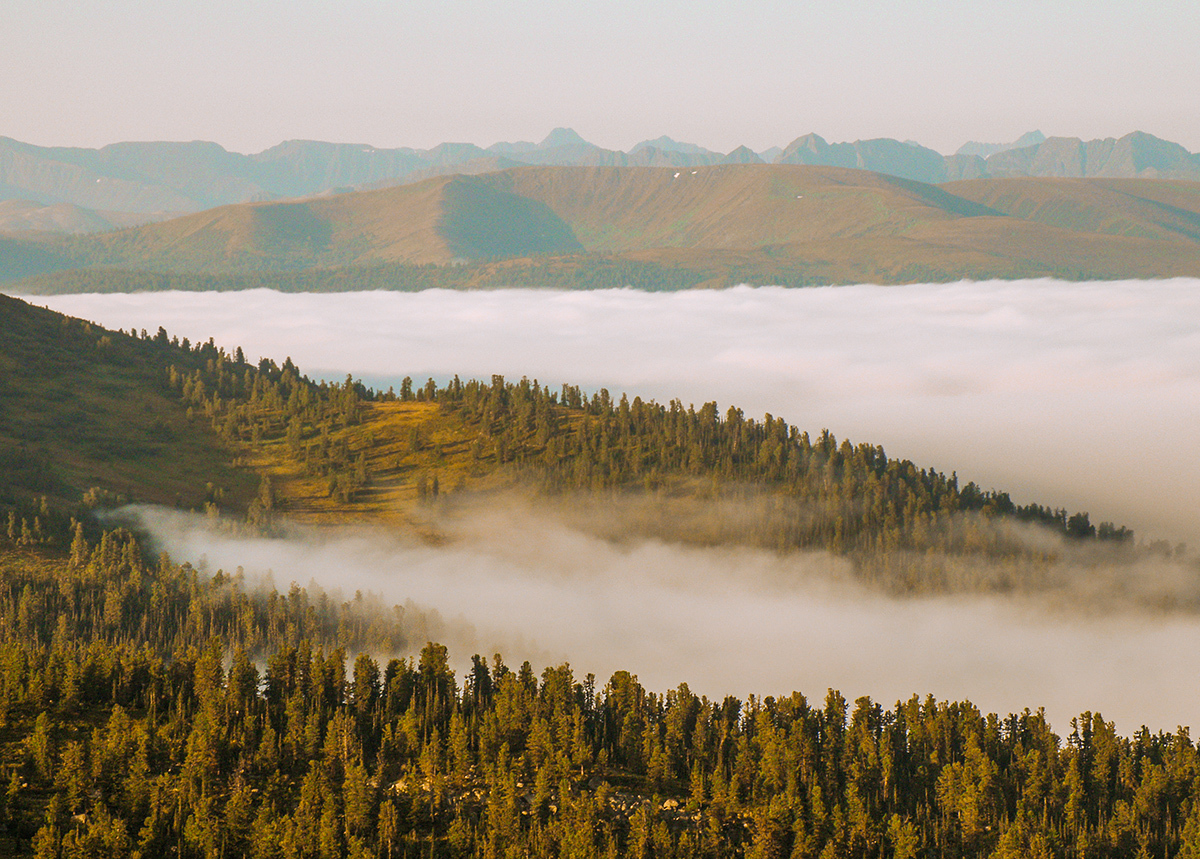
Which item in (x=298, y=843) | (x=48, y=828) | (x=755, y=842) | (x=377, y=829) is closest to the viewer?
(x=48, y=828)

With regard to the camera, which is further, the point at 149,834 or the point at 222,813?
the point at 222,813

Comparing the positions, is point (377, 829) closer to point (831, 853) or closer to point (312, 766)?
point (312, 766)

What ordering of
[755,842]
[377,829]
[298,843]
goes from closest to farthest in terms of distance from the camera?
[298,843] < [377,829] < [755,842]

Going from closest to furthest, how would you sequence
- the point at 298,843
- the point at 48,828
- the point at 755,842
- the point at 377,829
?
the point at 48,828
the point at 298,843
the point at 377,829
the point at 755,842

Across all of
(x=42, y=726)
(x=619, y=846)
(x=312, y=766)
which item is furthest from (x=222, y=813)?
(x=619, y=846)

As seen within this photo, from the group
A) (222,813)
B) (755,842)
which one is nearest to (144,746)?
(222,813)

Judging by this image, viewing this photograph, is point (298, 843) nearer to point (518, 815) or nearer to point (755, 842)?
point (518, 815)

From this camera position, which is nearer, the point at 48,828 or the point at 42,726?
the point at 48,828

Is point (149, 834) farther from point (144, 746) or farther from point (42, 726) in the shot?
point (42, 726)
